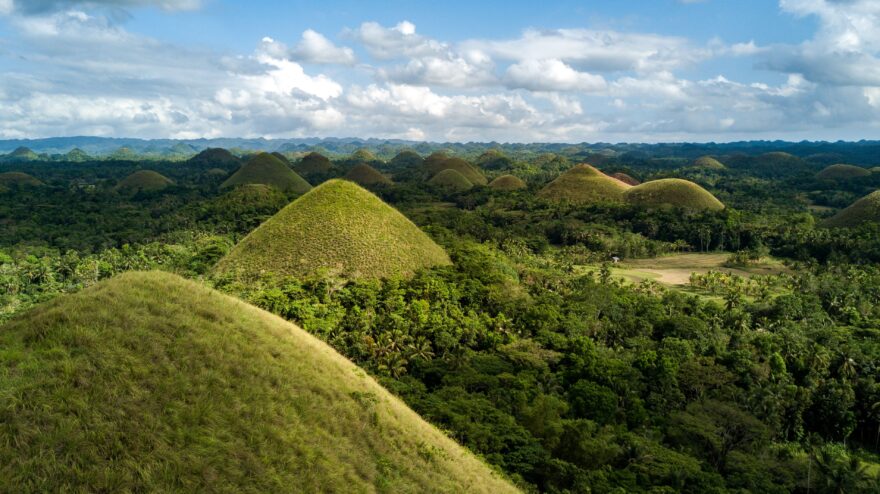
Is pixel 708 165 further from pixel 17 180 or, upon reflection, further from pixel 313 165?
pixel 17 180

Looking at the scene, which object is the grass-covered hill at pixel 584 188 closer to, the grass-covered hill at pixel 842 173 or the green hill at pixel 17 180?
the grass-covered hill at pixel 842 173

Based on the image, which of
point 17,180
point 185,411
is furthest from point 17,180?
point 185,411

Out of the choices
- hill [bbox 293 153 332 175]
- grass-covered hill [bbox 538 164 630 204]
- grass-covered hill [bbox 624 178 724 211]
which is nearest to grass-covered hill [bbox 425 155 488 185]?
hill [bbox 293 153 332 175]

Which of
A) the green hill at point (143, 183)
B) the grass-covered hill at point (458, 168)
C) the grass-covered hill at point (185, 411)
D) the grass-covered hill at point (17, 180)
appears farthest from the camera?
the grass-covered hill at point (458, 168)

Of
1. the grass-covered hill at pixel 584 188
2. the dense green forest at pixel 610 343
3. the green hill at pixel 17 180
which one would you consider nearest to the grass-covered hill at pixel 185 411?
the dense green forest at pixel 610 343

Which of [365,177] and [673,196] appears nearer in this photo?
[673,196]

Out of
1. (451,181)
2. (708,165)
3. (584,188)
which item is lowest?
(584,188)

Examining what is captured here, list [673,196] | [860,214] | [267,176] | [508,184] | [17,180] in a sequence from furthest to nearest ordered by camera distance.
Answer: [508,184] < [267,176] < [17,180] < [673,196] < [860,214]
